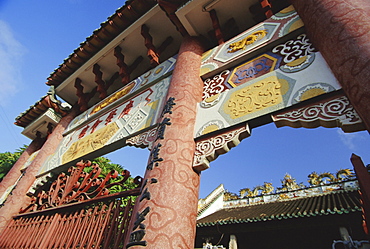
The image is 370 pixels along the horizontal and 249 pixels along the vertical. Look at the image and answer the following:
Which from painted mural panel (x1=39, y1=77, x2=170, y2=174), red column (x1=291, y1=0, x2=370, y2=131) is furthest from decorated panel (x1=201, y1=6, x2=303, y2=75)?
painted mural panel (x1=39, y1=77, x2=170, y2=174)

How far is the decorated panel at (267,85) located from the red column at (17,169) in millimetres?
5491

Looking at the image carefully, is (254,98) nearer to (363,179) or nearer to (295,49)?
(295,49)

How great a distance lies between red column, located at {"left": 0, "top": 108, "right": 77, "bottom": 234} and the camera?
13.2ft

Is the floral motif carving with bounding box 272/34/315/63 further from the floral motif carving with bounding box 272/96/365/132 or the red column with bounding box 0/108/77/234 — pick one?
the red column with bounding box 0/108/77/234

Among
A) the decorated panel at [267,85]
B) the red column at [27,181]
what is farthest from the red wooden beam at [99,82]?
the decorated panel at [267,85]

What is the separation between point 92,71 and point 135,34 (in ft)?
4.89

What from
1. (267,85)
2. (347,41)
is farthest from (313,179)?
(347,41)

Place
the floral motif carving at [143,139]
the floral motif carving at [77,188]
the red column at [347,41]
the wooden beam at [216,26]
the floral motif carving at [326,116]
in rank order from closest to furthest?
the red column at [347,41]
the floral motif carving at [326,116]
the floral motif carving at [143,139]
the floral motif carving at [77,188]
the wooden beam at [216,26]

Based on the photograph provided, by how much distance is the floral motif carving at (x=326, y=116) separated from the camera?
5.15 ft

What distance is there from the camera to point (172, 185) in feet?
6.25

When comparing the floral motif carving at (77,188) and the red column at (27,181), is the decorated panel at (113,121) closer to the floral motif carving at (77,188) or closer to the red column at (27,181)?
the red column at (27,181)

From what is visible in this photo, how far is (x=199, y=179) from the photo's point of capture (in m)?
2.16

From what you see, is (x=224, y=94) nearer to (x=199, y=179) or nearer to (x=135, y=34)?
(x=199, y=179)

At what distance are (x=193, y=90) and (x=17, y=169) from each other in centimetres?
556
